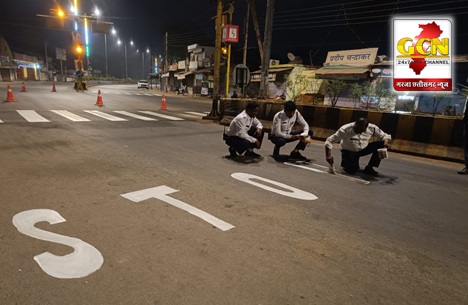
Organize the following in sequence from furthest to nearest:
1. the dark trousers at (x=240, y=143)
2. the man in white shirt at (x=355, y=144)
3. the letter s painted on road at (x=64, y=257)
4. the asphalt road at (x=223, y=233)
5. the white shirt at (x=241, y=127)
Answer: the dark trousers at (x=240, y=143), the white shirt at (x=241, y=127), the man in white shirt at (x=355, y=144), the letter s painted on road at (x=64, y=257), the asphalt road at (x=223, y=233)

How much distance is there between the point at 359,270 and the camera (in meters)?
2.78

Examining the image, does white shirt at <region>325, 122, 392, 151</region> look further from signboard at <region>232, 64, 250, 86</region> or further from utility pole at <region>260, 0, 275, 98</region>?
utility pole at <region>260, 0, 275, 98</region>

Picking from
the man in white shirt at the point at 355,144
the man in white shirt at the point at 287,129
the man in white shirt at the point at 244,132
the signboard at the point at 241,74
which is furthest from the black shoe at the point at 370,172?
the signboard at the point at 241,74

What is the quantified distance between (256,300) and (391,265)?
4.49ft

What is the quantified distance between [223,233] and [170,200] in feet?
3.82

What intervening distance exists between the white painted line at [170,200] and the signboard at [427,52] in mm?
11441

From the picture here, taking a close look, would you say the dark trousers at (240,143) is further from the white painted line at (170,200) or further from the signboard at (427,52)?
the signboard at (427,52)

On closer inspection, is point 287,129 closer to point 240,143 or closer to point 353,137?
point 240,143

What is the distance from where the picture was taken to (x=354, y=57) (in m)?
23.1

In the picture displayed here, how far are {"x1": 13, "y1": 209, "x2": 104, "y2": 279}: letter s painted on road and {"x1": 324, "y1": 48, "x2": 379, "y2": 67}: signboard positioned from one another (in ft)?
74.1

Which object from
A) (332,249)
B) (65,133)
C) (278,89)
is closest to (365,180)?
(332,249)

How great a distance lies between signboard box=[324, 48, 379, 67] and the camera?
21859 millimetres

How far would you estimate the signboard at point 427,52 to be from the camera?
12.6m

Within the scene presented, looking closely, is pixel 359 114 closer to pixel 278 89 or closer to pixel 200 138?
pixel 200 138
